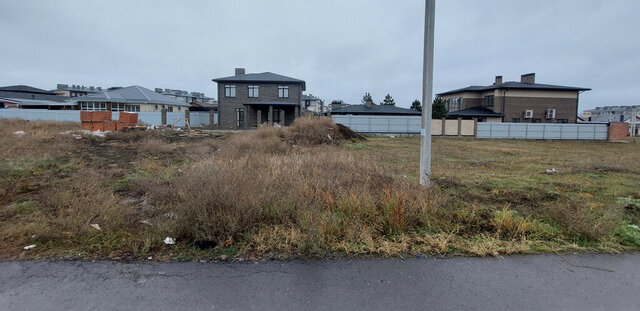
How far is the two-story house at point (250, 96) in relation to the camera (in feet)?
134

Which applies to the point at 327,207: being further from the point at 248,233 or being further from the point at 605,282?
the point at 605,282

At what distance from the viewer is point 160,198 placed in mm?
5332

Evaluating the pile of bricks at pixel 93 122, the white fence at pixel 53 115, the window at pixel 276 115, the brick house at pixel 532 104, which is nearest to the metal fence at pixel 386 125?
the window at pixel 276 115

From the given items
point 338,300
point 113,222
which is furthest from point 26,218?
point 338,300

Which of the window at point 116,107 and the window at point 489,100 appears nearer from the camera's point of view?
the window at point 116,107

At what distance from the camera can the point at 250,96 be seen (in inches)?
1634

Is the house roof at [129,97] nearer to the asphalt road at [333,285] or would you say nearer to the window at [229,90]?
Result: the window at [229,90]

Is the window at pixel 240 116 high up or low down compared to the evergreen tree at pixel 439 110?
down

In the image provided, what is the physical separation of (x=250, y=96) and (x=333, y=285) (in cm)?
4047

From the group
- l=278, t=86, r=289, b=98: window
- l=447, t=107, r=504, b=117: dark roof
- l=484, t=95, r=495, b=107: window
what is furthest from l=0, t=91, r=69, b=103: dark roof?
l=484, t=95, r=495, b=107: window

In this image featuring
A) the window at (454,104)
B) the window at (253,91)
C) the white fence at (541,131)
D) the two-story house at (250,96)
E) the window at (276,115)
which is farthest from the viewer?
the window at (454,104)

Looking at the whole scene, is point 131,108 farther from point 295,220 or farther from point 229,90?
point 295,220

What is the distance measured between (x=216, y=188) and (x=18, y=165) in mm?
7992

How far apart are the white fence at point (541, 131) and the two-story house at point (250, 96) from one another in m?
21.8
